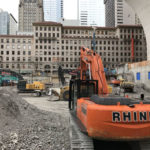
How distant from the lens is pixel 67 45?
91750mm

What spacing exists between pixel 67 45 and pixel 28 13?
76383mm

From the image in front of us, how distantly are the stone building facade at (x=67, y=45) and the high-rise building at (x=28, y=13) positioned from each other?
60.5m

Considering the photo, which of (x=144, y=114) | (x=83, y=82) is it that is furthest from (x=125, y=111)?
(x=83, y=82)

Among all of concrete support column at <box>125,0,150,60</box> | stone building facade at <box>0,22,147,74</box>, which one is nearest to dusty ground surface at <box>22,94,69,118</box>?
concrete support column at <box>125,0,150,60</box>

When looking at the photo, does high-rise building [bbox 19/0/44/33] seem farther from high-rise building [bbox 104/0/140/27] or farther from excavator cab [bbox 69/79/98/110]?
excavator cab [bbox 69/79/98/110]

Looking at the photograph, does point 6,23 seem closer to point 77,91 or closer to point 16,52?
point 16,52

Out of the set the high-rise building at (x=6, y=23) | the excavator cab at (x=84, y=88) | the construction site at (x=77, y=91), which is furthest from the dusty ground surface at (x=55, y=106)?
the high-rise building at (x=6, y=23)

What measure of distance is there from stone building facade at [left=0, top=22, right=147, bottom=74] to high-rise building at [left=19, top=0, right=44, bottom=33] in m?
60.5

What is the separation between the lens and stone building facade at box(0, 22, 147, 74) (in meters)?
89.6

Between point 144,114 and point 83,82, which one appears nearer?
point 144,114

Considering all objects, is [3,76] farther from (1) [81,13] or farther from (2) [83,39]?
(1) [81,13]

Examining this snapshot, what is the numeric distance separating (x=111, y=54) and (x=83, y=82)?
90.1m

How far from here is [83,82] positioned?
7398mm

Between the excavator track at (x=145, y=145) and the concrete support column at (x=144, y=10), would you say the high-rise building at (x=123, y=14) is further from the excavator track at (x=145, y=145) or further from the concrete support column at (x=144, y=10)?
the excavator track at (x=145, y=145)
